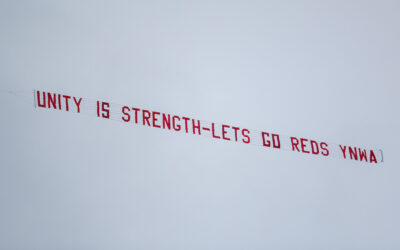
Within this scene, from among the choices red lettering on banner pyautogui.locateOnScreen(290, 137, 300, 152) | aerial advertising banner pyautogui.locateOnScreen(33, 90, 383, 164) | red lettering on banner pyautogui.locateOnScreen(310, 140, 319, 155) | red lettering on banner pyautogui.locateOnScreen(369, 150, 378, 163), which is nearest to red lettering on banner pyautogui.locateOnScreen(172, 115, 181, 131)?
aerial advertising banner pyautogui.locateOnScreen(33, 90, 383, 164)

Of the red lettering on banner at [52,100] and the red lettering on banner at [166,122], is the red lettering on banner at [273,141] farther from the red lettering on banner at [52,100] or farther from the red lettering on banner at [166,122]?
the red lettering on banner at [52,100]

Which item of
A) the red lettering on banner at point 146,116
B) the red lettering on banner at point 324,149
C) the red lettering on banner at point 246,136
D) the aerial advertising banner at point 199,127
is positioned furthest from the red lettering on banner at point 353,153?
the red lettering on banner at point 146,116

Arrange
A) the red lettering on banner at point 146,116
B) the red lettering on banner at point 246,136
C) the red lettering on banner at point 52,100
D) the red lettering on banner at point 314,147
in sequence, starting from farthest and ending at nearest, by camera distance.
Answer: the red lettering on banner at point 314,147 → the red lettering on banner at point 246,136 → the red lettering on banner at point 146,116 → the red lettering on banner at point 52,100

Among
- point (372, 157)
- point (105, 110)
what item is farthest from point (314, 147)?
point (105, 110)

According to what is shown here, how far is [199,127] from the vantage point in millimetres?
1824

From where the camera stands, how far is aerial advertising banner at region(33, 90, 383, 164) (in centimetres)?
164

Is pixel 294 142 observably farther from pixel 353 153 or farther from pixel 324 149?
pixel 353 153

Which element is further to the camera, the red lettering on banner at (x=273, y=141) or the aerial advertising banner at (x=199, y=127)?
the red lettering on banner at (x=273, y=141)

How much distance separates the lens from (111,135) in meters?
1.68

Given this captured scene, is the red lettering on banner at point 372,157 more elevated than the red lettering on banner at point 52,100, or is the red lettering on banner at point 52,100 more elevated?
the red lettering on banner at point 52,100

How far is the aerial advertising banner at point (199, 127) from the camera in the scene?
5.37 ft

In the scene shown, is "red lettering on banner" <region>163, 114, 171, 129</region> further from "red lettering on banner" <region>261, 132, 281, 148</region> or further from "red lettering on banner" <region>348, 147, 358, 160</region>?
"red lettering on banner" <region>348, 147, 358, 160</region>
